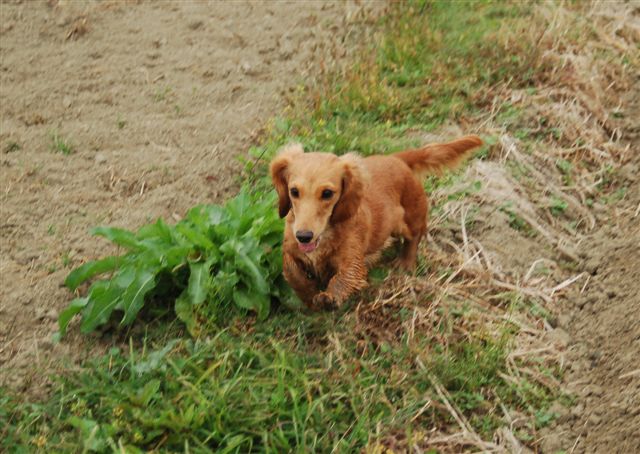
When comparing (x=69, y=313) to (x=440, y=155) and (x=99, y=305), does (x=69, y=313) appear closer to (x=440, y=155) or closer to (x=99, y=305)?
(x=99, y=305)

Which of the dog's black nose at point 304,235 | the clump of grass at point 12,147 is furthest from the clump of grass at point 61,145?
the dog's black nose at point 304,235

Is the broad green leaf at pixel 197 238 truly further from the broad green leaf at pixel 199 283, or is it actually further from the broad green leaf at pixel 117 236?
the broad green leaf at pixel 117 236

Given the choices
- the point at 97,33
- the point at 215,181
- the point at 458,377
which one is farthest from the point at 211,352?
the point at 97,33

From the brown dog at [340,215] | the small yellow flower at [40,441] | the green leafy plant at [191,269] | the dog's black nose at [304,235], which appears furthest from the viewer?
the green leafy plant at [191,269]

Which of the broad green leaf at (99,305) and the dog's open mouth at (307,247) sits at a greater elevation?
the dog's open mouth at (307,247)

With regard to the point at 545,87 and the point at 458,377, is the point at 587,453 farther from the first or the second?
the point at 545,87

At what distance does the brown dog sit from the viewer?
13.6 feet

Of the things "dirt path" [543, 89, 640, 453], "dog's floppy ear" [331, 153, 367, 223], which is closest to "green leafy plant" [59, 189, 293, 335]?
"dog's floppy ear" [331, 153, 367, 223]

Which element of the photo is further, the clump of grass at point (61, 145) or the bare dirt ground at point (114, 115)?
the clump of grass at point (61, 145)

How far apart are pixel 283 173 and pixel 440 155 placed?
1.19 meters

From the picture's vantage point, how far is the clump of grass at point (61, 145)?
603cm

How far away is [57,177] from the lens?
5.75m

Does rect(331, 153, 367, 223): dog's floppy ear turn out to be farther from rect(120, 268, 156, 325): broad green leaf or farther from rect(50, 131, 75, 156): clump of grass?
rect(50, 131, 75, 156): clump of grass

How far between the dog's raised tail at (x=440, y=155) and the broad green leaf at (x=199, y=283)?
135 centimetres
